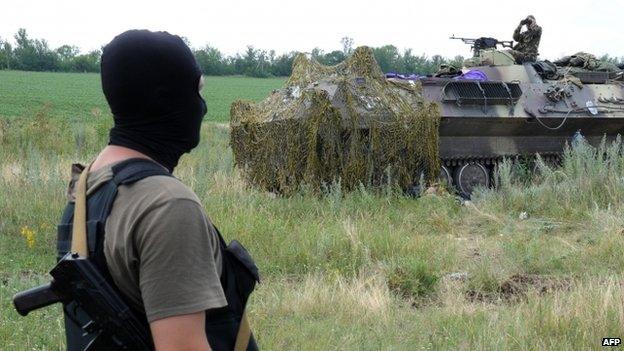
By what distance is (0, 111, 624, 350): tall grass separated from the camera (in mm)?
4918

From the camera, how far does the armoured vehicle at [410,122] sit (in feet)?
36.4

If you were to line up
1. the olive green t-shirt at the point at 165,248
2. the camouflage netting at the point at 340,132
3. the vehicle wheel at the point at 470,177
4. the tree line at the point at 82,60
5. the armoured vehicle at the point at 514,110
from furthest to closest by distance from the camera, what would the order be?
the tree line at the point at 82,60 < the vehicle wheel at the point at 470,177 < the armoured vehicle at the point at 514,110 < the camouflage netting at the point at 340,132 < the olive green t-shirt at the point at 165,248

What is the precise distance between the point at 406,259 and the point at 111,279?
5144 millimetres

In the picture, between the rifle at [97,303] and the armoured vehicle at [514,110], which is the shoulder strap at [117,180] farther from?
the armoured vehicle at [514,110]

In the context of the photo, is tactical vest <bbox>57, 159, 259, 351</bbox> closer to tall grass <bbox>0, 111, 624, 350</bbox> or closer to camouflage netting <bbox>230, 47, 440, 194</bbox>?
tall grass <bbox>0, 111, 624, 350</bbox>

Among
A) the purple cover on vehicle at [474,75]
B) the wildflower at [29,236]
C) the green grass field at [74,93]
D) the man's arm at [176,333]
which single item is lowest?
the green grass field at [74,93]

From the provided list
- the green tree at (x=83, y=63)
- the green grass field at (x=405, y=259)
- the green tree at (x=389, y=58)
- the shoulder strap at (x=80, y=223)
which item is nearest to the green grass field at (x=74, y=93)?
the green tree at (x=83, y=63)

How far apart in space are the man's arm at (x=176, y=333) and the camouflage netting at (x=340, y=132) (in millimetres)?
8818

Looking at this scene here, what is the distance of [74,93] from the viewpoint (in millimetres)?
51594

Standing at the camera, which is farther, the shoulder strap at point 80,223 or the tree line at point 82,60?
the tree line at point 82,60

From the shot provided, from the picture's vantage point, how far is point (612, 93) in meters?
15.1

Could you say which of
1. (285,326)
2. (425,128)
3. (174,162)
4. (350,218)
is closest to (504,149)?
(425,128)

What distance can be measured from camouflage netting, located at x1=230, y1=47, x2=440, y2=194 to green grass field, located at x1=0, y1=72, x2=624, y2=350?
1.51 feet

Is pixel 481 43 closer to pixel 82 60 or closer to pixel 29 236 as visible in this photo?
pixel 29 236
